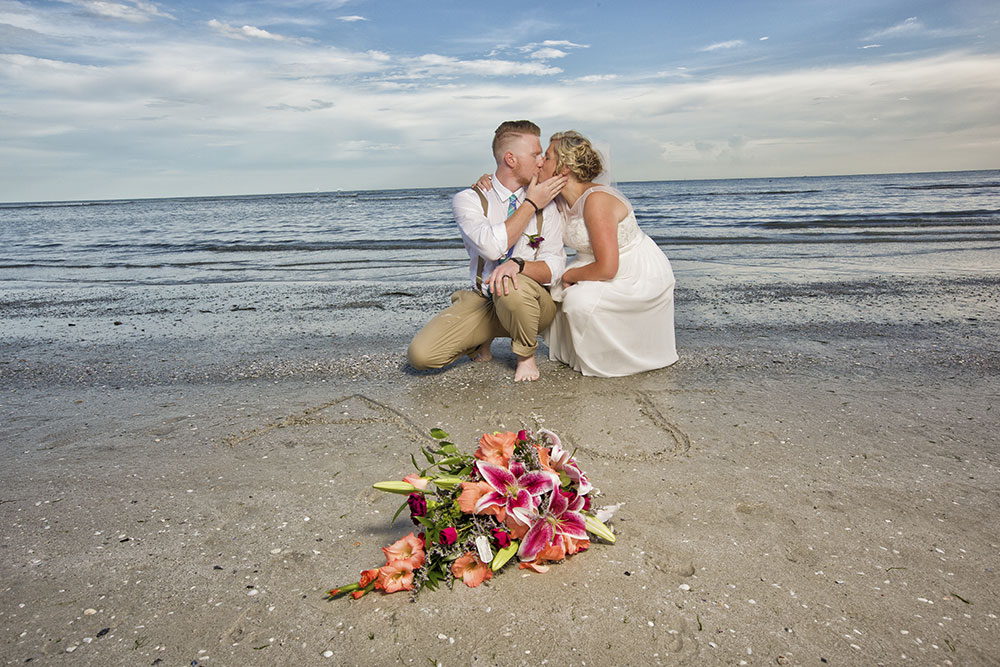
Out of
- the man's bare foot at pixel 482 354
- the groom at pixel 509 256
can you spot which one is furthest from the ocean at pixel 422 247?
the groom at pixel 509 256

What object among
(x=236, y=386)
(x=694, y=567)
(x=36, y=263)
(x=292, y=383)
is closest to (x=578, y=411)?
(x=694, y=567)

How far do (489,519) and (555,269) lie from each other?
3.02 metres

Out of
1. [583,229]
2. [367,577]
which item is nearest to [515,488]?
[367,577]

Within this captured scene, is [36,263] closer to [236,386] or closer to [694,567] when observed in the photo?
[236,386]

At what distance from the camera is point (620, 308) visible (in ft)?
16.8

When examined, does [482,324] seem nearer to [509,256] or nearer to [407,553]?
[509,256]

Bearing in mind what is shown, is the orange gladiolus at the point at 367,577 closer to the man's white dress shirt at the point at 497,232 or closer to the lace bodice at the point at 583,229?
the man's white dress shirt at the point at 497,232

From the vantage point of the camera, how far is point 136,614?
7.95 ft

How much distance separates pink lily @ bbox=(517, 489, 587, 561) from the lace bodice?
302 centimetres

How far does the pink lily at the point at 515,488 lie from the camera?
7.75 feet

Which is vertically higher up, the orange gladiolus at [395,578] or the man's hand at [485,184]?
the man's hand at [485,184]

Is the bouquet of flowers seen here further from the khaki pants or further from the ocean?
the ocean

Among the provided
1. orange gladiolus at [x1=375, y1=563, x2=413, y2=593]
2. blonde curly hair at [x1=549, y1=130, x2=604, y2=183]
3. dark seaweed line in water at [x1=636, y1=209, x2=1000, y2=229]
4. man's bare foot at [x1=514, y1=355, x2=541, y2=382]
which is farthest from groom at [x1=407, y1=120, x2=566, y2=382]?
dark seaweed line in water at [x1=636, y1=209, x2=1000, y2=229]

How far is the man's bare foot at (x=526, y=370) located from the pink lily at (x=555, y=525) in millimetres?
2580
